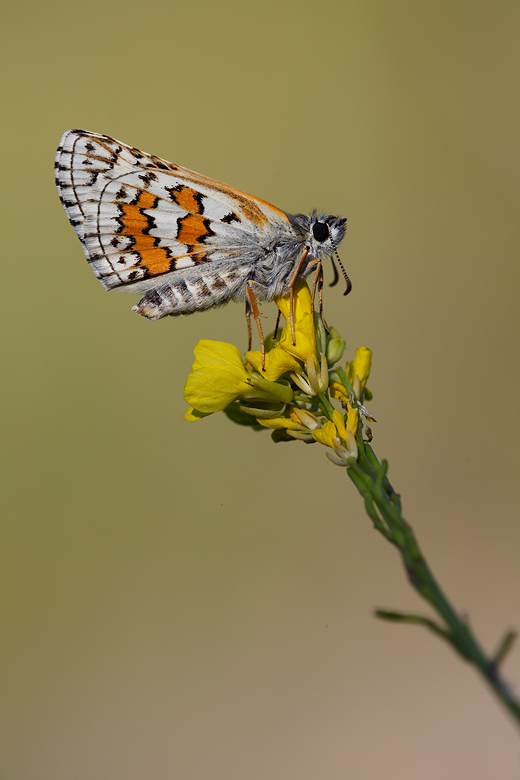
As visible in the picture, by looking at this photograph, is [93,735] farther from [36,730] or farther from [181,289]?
[181,289]

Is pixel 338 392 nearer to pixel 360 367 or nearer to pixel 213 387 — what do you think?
pixel 360 367

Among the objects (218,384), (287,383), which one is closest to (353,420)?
(287,383)

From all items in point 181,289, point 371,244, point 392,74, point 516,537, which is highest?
point 392,74

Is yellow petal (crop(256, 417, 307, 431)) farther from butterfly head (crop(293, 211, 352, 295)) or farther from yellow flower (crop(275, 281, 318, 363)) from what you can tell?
butterfly head (crop(293, 211, 352, 295))

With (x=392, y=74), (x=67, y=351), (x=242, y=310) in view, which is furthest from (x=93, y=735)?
(x=392, y=74)

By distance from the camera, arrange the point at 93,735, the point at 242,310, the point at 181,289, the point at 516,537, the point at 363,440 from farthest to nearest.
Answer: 1. the point at 242,310
2. the point at 516,537
3. the point at 93,735
4. the point at 181,289
5. the point at 363,440

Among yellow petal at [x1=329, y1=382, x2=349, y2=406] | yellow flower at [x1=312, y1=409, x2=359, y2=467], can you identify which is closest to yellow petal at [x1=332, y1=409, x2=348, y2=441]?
yellow flower at [x1=312, y1=409, x2=359, y2=467]
